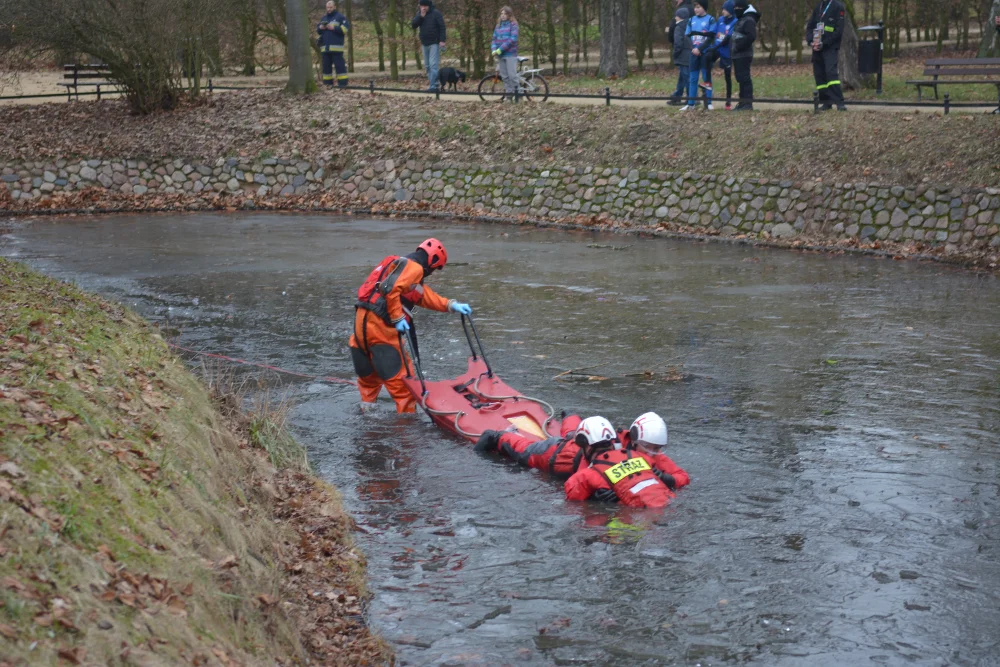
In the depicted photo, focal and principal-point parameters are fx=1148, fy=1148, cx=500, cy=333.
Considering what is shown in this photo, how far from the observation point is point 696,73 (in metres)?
22.5

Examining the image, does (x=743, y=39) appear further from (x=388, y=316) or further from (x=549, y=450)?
(x=549, y=450)

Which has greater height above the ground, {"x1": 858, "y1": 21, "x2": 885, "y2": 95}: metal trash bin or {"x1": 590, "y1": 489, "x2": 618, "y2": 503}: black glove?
{"x1": 858, "y1": 21, "x2": 885, "y2": 95}: metal trash bin

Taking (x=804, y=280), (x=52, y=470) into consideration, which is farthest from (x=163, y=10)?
(x=52, y=470)

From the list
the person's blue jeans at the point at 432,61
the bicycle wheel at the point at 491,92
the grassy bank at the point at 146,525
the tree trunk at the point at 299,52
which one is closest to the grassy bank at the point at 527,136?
the tree trunk at the point at 299,52

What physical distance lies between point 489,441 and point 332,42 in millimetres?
21008

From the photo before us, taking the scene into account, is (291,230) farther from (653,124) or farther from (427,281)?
(653,124)

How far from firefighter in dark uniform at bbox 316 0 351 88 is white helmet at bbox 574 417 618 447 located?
2126cm

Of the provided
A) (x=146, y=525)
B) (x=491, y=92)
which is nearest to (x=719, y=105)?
(x=491, y=92)

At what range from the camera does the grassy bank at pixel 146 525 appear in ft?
14.7

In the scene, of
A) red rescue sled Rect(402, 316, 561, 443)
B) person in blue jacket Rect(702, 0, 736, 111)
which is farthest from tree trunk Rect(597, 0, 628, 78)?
red rescue sled Rect(402, 316, 561, 443)

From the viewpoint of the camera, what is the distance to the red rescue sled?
9609 mm

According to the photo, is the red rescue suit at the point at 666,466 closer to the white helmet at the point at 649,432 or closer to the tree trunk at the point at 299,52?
the white helmet at the point at 649,432

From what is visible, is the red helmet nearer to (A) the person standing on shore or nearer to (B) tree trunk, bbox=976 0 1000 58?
(A) the person standing on shore

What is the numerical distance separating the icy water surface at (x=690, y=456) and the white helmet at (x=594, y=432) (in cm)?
50
